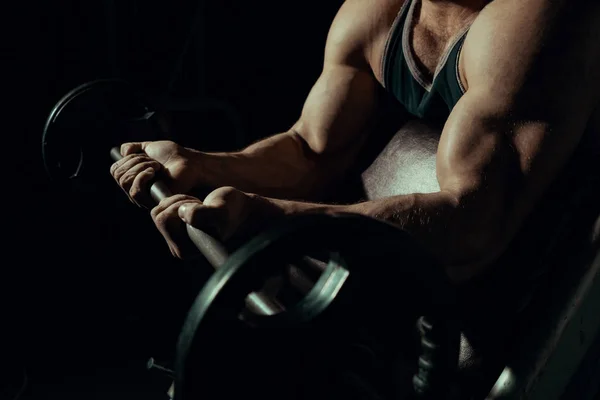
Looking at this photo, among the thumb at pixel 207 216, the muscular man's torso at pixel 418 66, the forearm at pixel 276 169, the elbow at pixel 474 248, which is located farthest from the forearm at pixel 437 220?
the forearm at pixel 276 169

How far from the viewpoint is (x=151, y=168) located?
47.2 inches

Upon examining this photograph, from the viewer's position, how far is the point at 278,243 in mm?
688

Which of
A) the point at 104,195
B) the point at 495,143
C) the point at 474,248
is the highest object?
the point at 495,143

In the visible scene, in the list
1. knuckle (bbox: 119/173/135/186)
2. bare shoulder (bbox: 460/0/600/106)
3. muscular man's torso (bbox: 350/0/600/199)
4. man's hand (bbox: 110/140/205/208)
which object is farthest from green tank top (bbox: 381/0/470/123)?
knuckle (bbox: 119/173/135/186)

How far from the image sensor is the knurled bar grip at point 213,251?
38.3 inches

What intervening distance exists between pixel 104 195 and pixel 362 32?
65 cm

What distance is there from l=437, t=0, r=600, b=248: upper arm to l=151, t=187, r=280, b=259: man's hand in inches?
10.4

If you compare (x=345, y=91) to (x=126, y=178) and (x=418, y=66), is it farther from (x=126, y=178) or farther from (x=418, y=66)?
(x=126, y=178)

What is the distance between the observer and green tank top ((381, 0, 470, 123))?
1.17 metres

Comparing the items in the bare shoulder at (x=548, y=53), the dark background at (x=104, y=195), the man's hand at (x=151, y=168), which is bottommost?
the dark background at (x=104, y=195)

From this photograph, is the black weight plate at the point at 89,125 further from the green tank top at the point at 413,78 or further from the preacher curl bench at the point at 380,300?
the green tank top at the point at 413,78

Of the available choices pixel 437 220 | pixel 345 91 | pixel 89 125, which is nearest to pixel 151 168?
pixel 89 125

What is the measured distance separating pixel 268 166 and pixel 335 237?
684 millimetres

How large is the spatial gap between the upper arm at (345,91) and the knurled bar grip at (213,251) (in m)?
0.35
